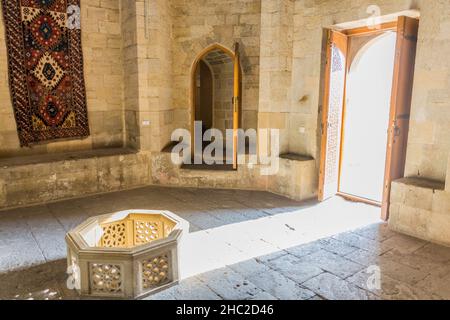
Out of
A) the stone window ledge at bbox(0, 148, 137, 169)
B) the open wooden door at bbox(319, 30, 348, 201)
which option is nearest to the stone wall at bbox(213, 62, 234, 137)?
the stone window ledge at bbox(0, 148, 137, 169)

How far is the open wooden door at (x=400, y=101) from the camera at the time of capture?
4.12 metres

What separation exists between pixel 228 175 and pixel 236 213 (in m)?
1.23

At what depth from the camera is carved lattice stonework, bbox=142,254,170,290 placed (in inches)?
111

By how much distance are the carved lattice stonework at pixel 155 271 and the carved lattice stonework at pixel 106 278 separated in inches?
7.7

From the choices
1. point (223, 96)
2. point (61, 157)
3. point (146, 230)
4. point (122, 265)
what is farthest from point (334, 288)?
point (223, 96)

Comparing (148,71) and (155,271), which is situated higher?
(148,71)

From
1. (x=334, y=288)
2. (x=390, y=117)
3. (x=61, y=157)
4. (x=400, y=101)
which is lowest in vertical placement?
(x=334, y=288)

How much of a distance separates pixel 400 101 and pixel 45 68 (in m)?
5.08

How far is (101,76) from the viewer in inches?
239

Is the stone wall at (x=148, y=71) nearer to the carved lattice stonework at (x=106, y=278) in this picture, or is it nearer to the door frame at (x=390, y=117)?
the door frame at (x=390, y=117)

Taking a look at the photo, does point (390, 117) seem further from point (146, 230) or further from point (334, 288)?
point (146, 230)

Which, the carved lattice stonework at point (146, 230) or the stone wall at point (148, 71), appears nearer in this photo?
the carved lattice stonework at point (146, 230)

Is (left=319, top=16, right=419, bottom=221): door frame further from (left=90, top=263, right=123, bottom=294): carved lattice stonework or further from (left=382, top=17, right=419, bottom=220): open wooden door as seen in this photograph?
(left=90, top=263, right=123, bottom=294): carved lattice stonework

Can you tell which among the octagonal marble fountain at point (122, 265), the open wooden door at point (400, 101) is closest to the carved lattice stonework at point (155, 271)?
the octagonal marble fountain at point (122, 265)
